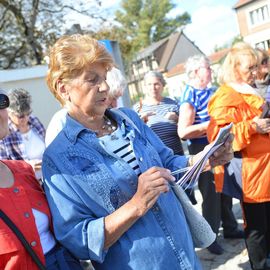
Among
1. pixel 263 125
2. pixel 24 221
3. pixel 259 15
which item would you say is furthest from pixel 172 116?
pixel 259 15

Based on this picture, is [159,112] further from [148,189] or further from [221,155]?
[148,189]

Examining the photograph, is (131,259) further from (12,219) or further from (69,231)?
(12,219)

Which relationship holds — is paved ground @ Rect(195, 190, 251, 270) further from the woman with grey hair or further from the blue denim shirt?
the blue denim shirt

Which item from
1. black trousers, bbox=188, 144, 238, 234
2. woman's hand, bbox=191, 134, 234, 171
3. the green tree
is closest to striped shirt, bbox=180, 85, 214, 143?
black trousers, bbox=188, 144, 238, 234

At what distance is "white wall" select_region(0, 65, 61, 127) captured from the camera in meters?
9.12

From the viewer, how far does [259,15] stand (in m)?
41.0

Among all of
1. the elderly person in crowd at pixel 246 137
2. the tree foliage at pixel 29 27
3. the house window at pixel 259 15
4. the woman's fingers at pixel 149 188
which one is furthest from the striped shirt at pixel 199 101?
the house window at pixel 259 15

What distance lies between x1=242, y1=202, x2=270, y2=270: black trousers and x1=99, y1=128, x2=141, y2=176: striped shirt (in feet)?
5.44

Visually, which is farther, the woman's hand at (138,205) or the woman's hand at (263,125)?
the woman's hand at (263,125)

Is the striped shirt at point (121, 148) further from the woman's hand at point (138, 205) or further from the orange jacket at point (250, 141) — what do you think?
the orange jacket at point (250, 141)

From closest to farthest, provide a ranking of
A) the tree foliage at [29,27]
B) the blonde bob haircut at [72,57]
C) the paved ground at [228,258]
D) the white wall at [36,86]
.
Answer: the blonde bob haircut at [72,57] → the paved ground at [228,258] → the white wall at [36,86] → the tree foliage at [29,27]

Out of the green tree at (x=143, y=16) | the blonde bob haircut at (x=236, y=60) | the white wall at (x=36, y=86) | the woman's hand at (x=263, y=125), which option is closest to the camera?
the woman's hand at (x=263, y=125)

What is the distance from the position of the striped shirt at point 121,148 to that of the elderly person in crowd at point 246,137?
1266mm

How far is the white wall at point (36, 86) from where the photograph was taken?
9.12 metres
